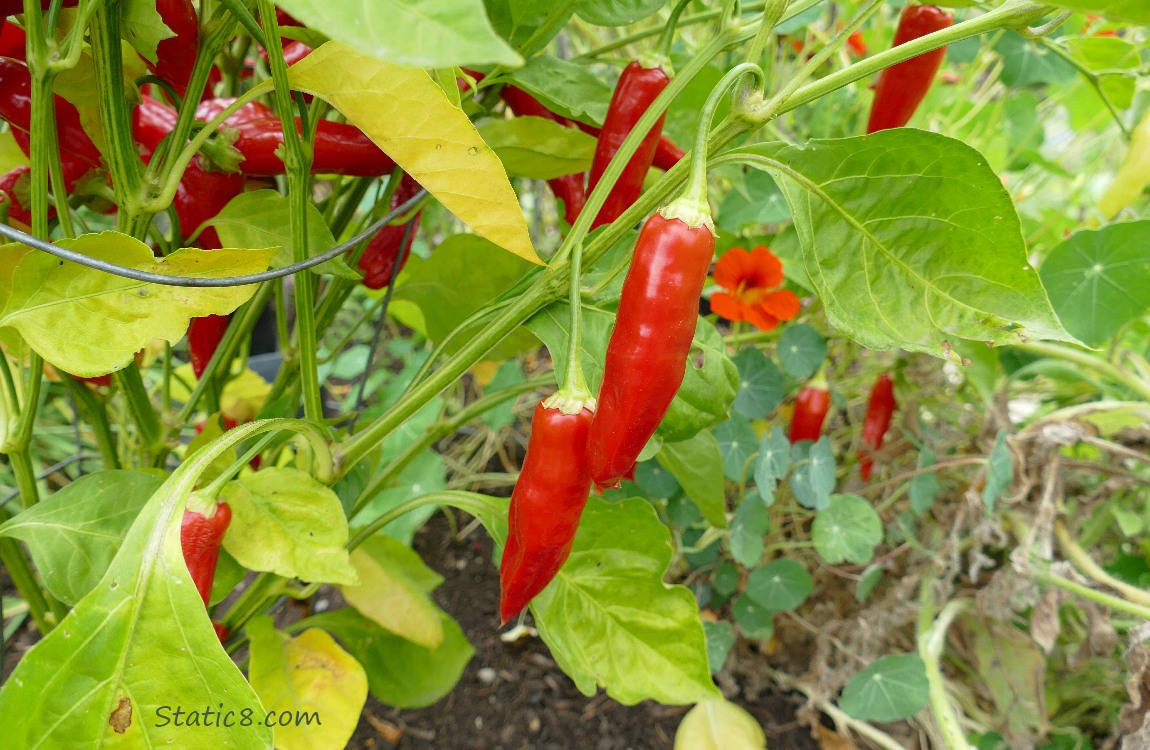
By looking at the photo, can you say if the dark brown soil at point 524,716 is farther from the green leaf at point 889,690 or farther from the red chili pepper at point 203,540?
the red chili pepper at point 203,540

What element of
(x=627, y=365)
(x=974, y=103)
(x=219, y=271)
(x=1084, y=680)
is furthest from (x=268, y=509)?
(x=974, y=103)

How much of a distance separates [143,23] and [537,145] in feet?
0.81

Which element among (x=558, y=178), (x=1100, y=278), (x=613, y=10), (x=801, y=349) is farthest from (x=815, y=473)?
(x=613, y=10)

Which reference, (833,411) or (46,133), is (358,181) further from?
(833,411)

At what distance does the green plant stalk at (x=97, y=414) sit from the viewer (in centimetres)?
56

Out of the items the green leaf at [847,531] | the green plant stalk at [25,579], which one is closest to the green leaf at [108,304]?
the green plant stalk at [25,579]

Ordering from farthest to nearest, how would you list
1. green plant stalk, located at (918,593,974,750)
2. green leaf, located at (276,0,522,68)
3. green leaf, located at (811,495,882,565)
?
green leaf, located at (811,495,882,565)
green plant stalk, located at (918,593,974,750)
green leaf, located at (276,0,522,68)

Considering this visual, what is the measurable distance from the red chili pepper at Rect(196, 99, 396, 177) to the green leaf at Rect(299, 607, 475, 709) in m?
0.51

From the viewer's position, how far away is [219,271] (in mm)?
393

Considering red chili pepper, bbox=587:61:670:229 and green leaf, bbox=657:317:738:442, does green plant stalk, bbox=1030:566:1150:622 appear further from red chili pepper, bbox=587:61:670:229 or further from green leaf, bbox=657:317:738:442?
red chili pepper, bbox=587:61:670:229

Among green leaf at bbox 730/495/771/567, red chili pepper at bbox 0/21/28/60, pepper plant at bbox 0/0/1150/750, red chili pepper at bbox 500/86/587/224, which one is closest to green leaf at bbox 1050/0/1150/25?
pepper plant at bbox 0/0/1150/750

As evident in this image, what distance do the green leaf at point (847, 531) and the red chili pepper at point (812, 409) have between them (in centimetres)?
9

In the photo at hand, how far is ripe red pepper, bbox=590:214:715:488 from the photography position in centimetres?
35

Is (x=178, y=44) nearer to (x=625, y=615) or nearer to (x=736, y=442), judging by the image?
(x=625, y=615)
